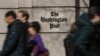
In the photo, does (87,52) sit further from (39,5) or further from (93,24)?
(39,5)

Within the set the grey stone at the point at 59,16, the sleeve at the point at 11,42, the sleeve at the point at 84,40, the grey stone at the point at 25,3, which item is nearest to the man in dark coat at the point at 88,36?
the sleeve at the point at 84,40

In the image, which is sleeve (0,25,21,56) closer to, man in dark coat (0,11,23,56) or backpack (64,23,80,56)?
man in dark coat (0,11,23,56)

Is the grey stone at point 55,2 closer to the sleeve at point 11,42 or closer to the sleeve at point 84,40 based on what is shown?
the sleeve at point 11,42

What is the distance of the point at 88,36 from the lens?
572cm

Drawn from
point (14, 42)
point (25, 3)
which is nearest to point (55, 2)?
point (25, 3)

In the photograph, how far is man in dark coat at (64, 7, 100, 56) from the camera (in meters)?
5.71

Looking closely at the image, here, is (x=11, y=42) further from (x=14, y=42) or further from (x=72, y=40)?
(x=72, y=40)

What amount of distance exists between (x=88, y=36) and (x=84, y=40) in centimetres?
8

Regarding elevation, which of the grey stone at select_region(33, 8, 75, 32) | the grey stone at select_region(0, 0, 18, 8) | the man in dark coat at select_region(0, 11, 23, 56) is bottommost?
the man in dark coat at select_region(0, 11, 23, 56)

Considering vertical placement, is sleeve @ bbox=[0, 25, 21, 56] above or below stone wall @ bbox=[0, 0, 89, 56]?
below

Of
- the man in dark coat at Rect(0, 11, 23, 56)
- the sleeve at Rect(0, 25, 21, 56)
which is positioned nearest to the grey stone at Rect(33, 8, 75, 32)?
the man in dark coat at Rect(0, 11, 23, 56)

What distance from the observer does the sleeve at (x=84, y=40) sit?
18.6ft

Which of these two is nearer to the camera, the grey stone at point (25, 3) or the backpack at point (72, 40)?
the backpack at point (72, 40)

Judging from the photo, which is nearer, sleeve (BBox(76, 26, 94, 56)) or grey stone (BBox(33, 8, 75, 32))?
sleeve (BBox(76, 26, 94, 56))
